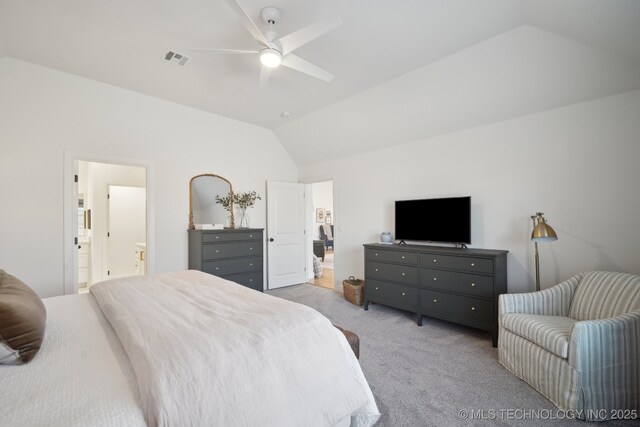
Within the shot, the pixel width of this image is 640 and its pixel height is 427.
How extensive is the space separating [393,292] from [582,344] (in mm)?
2058

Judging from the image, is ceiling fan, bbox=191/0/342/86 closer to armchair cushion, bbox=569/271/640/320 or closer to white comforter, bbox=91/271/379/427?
white comforter, bbox=91/271/379/427

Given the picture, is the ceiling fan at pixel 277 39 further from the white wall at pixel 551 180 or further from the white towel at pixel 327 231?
the white towel at pixel 327 231

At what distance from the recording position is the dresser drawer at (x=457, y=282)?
293 cm

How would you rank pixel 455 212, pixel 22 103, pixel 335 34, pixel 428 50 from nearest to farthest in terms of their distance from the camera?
pixel 335 34, pixel 428 50, pixel 22 103, pixel 455 212

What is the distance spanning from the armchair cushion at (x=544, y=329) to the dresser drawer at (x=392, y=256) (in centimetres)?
123

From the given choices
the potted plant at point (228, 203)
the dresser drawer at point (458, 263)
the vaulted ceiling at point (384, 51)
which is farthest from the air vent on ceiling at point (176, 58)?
the dresser drawer at point (458, 263)

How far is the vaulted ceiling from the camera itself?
2.20 m

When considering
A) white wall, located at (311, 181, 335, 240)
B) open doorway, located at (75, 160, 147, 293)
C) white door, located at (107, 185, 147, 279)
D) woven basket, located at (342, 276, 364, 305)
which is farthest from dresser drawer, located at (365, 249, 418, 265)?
white wall, located at (311, 181, 335, 240)

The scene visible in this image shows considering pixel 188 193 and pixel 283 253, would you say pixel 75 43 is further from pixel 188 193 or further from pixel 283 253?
pixel 283 253

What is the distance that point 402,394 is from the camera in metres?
2.06

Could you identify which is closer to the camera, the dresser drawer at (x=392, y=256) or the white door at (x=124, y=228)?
the dresser drawer at (x=392, y=256)

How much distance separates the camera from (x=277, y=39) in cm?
220

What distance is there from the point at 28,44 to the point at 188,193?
7.21 ft

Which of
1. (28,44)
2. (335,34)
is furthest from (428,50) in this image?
(28,44)
